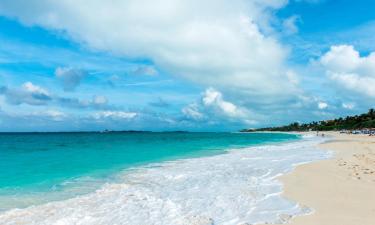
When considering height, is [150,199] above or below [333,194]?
below

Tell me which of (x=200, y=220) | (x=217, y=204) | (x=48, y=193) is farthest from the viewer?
(x=48, y=193)

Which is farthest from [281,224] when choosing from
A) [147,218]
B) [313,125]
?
[313,125]

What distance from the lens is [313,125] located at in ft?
594

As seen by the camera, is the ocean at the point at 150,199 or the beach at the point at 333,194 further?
the ocean at the point at 150,199

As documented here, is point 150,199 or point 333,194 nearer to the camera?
point 333,194

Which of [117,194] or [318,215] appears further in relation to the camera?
[117,194]

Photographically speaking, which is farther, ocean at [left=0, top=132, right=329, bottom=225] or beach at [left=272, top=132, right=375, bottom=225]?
ocean at [left=0, top=132, right=329, bottom=225]

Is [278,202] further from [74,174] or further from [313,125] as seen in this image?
[313,125]

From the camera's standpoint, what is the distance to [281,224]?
8117 millimetres

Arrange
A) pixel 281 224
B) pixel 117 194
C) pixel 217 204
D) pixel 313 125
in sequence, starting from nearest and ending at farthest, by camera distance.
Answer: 1. pixel 281 224
2. pixel 217 204
3. pixel 117 194
4. pixel 313 125

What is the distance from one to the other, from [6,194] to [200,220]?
9.08 m

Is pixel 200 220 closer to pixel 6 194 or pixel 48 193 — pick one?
pixel 48 193

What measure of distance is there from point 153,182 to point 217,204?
5.50 m

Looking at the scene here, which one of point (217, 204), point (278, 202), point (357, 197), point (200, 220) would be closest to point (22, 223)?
point (200, 220)
